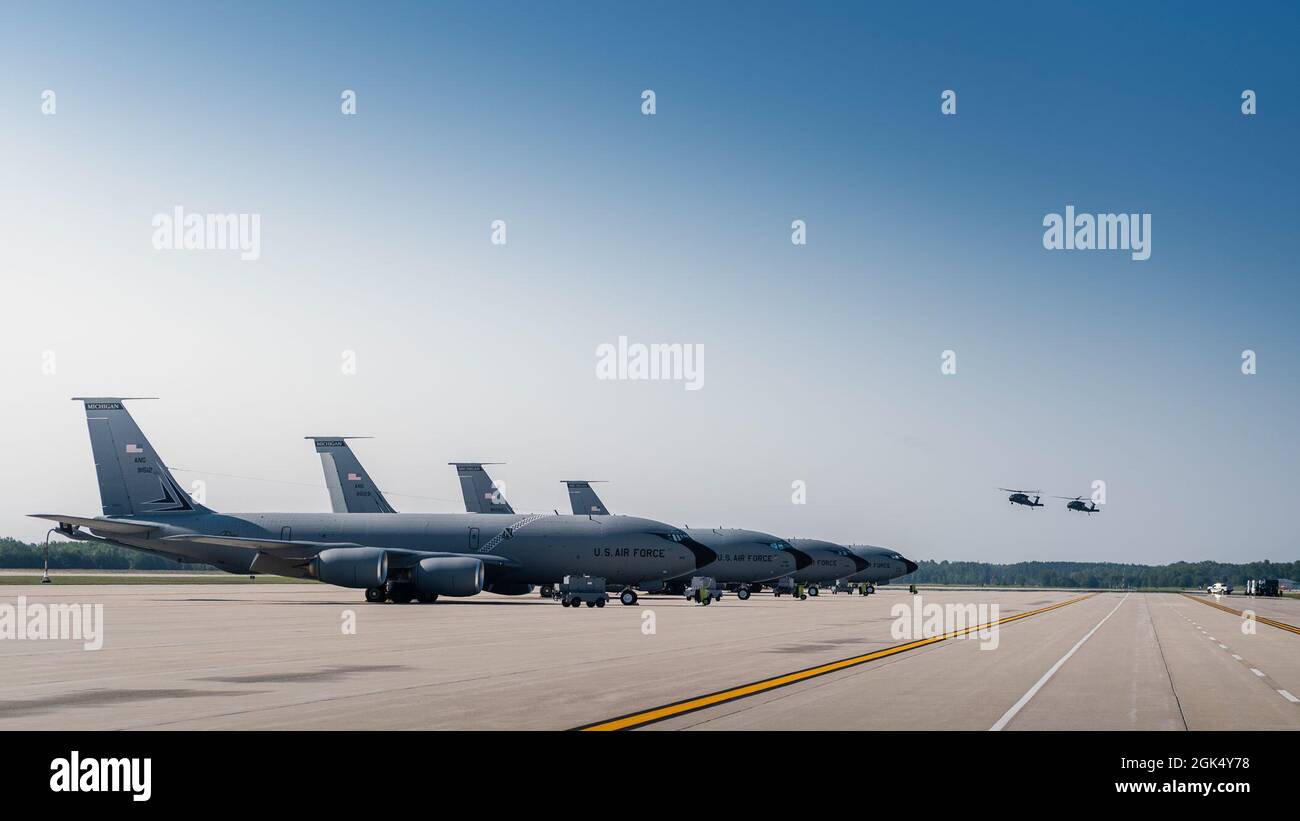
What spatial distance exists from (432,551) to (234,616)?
2105 cm

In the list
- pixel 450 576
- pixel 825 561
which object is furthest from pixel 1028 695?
pixel 825 561

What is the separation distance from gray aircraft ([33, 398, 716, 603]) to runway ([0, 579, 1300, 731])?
26.8m

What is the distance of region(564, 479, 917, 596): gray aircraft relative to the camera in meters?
122

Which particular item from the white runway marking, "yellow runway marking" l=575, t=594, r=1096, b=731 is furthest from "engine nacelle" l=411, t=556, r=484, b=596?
the white runway marking

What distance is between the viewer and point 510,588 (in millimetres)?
78188

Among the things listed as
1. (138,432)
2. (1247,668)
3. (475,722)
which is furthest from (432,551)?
(475,722)

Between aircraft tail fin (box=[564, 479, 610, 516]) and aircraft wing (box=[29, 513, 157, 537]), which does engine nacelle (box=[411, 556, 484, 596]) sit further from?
aircraft tail fin (box=[564, 479, 610, 516])

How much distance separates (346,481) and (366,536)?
2214 centimetres

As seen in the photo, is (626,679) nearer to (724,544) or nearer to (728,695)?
(728,695)

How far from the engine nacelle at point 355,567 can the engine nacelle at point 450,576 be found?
7.49 feet
